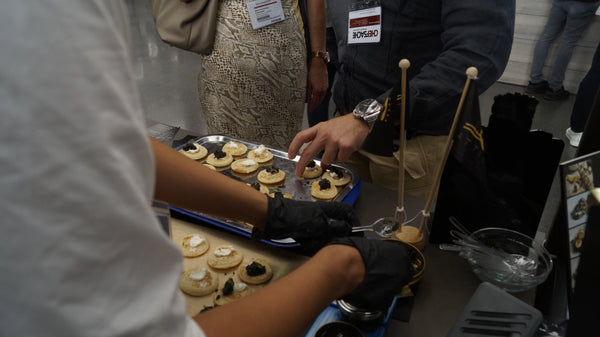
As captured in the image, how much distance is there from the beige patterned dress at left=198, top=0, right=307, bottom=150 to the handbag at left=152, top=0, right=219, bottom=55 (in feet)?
0.21

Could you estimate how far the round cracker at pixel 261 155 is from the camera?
1889 mm

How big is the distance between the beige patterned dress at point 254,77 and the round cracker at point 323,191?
0.67 m

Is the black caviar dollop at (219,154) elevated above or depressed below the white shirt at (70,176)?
below

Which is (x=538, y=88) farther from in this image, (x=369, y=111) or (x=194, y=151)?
(x=194, y=151)

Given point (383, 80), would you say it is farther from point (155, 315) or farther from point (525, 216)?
point (155, 315)

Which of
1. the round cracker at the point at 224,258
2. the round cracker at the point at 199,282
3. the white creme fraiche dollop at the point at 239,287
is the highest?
the round cracker at the point at 224,258

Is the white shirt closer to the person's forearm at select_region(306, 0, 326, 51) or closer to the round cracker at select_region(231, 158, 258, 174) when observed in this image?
the round cracker at select_region(231, 158, 258, 174)

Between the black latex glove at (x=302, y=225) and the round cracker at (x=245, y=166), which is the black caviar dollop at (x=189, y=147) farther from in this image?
the black latex glove at (x=302, y=225)

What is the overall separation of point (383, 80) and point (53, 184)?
1.43 m

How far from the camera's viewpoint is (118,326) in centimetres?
44

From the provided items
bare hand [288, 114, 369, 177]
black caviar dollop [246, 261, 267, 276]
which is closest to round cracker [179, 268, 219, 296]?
black caviar dollop [246, 261, 267, 276]

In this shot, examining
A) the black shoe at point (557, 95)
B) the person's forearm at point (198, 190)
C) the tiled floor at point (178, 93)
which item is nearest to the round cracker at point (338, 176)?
the person's forearm at point (198, 190)

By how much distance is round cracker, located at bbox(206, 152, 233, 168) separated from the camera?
73.0 inches

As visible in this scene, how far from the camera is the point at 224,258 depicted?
4.05ft
